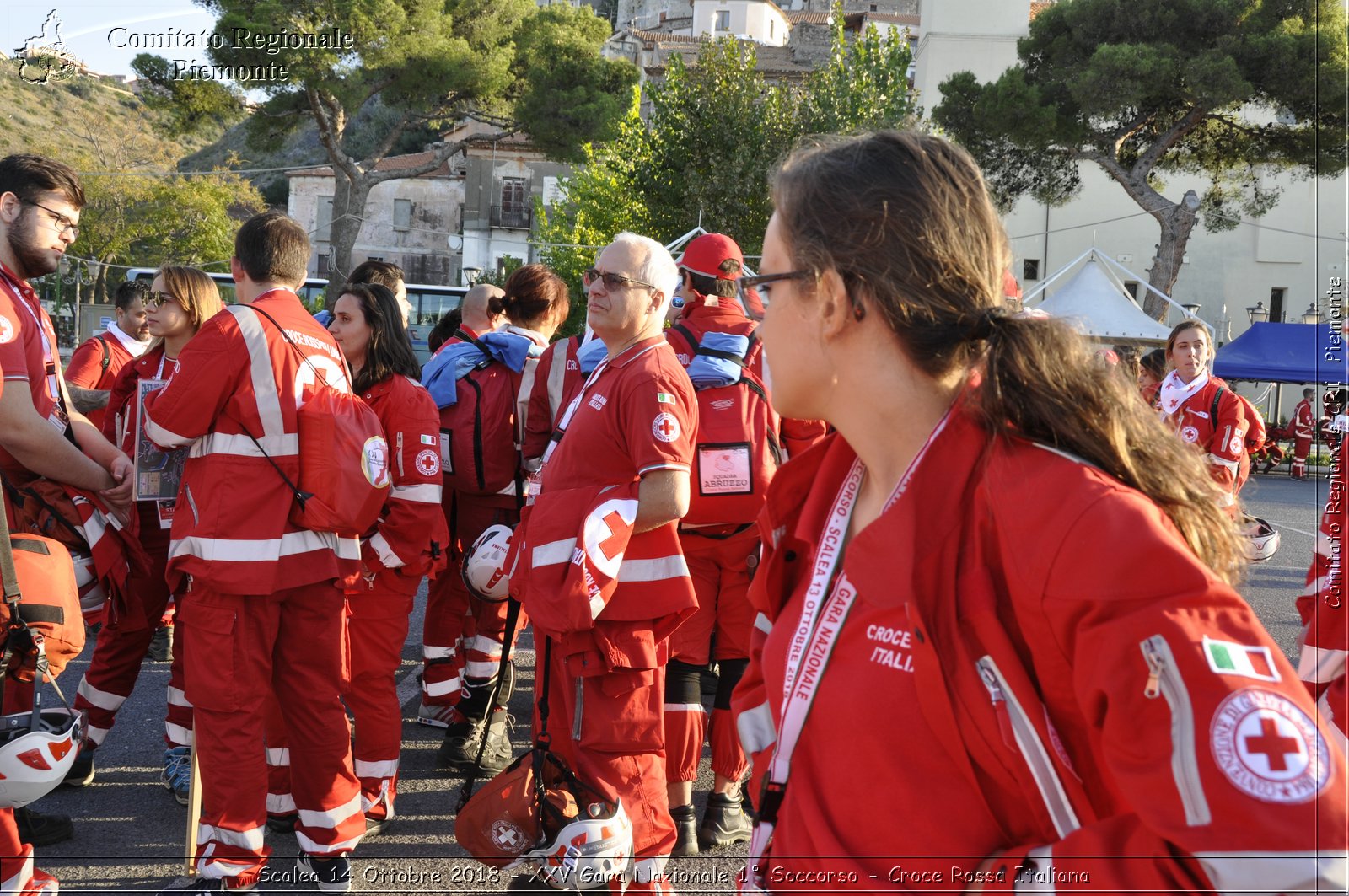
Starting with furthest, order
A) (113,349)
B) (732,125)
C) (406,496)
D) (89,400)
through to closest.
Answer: (732,125) → (113,349) → (89,400) → (406,496)

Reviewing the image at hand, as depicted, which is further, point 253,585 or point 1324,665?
point 253,585

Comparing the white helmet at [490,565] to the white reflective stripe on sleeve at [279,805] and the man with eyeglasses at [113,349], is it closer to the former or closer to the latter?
the white reflective stripe on sleeve at [279,805]

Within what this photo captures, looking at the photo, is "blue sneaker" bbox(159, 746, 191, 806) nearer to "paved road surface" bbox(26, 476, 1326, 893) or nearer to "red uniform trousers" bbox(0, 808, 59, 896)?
"paved road surface" bbox(26, 476, 1326, 893)

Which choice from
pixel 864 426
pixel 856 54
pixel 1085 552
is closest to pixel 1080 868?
pixel 1085 552

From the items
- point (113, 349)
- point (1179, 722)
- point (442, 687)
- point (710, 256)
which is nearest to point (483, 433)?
point (442, 687)

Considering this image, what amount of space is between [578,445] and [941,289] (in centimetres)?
218

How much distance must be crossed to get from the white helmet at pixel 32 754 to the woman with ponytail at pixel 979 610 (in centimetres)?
225

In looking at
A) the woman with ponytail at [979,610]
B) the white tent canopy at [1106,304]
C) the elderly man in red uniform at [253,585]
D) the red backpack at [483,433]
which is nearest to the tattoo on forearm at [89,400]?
the red backpack at [483,433]

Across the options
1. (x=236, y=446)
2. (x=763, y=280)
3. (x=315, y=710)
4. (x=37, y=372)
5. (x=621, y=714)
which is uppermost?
(x=763, y=280)

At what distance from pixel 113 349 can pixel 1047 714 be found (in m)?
7.37

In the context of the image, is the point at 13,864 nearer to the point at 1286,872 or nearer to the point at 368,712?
the point at 368,712

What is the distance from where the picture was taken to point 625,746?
346 cm

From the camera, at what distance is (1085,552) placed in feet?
3.85

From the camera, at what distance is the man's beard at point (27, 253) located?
404 centimetres
